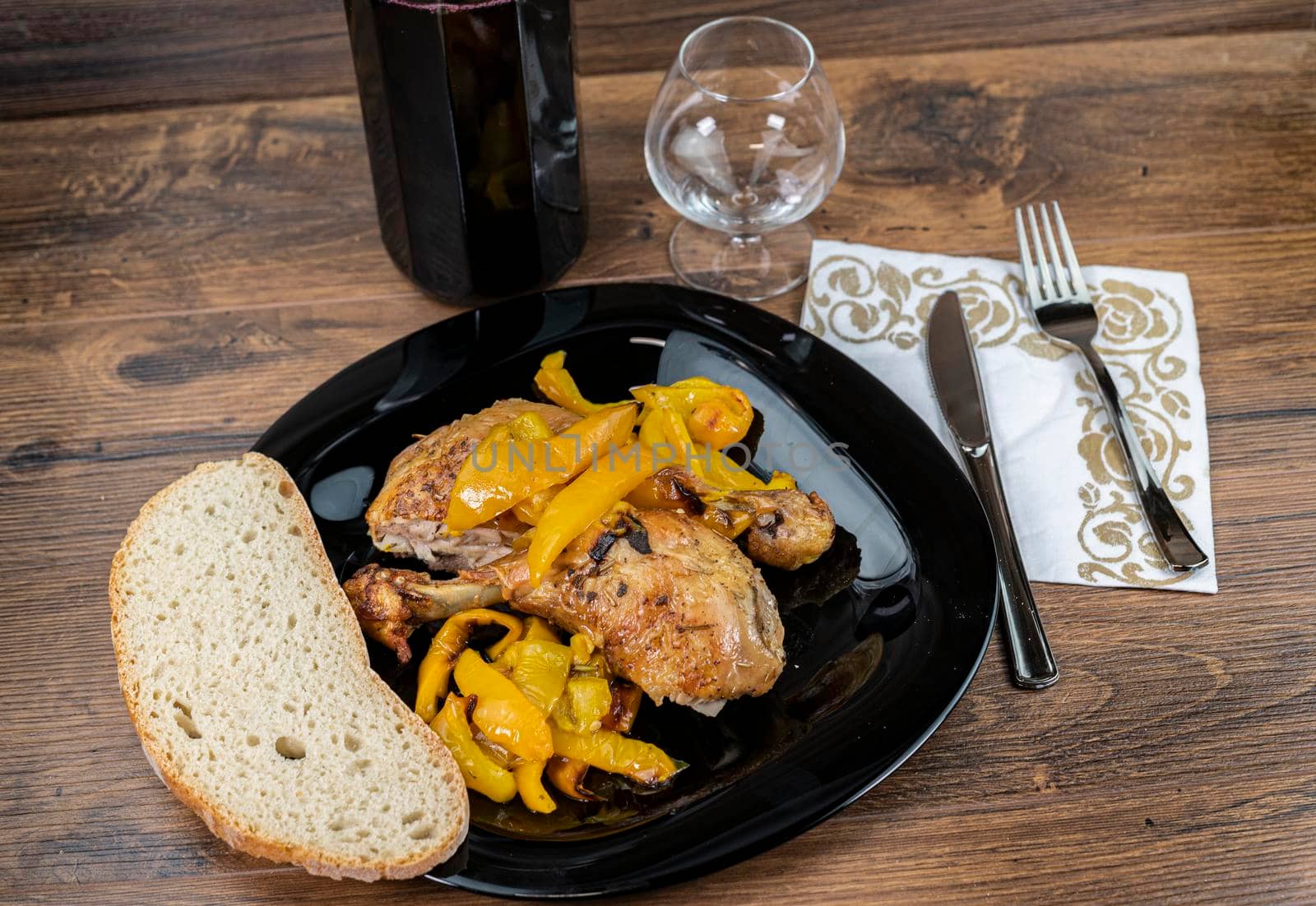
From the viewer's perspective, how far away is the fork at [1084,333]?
239 centimetres

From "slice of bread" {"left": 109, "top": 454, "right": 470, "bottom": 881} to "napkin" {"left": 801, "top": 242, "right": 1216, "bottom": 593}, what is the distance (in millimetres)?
1247

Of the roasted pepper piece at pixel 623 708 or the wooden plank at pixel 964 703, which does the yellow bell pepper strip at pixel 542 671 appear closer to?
the roasted pepper piece at pixel 623 708

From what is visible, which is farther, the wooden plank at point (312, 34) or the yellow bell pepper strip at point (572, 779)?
the wooden plank at point (312, 34)

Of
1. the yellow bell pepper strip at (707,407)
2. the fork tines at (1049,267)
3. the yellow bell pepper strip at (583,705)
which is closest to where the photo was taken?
the yellow bell pepper strip at (583,705)

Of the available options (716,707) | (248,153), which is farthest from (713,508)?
(248,153)

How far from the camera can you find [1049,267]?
288 cm

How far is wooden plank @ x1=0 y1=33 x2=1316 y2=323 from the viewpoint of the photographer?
301 cm

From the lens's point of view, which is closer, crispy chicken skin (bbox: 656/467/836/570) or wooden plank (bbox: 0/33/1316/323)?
crispy chicken skin (bbox: 656/467/836/570)

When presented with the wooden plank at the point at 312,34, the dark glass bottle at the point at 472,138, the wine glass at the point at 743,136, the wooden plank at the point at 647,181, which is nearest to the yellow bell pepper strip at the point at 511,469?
the dark glass bottle at the point at 472,138

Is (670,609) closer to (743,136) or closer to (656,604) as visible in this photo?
(656,604)

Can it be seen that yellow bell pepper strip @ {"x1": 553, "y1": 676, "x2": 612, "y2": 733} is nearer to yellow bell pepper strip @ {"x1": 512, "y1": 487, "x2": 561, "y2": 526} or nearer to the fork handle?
yellow bell pepper strip @ {"x1": 512, "y1": 487, "x2": 561, "y2": 526}

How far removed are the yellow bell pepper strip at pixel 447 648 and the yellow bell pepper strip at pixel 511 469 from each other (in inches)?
6.5

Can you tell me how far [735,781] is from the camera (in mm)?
1974

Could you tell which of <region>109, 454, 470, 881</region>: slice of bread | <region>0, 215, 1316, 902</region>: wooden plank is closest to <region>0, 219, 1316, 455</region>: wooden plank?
<region>0, 215, 1316, 902</region>: wooden plank
